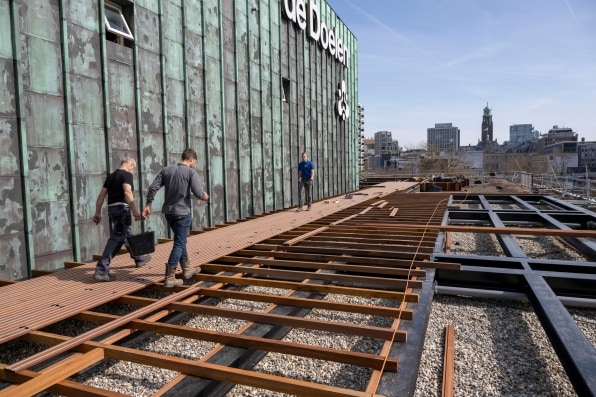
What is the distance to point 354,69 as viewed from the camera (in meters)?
25.8

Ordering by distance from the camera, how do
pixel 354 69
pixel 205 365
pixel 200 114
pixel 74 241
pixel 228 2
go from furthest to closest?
pixel 354 69 → pixel 228 2 → pixel 200 114 → pixel 74 241 → pixel 205 365

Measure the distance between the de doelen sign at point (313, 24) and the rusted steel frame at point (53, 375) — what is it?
14976 mm

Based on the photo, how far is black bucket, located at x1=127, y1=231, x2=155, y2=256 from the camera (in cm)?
574

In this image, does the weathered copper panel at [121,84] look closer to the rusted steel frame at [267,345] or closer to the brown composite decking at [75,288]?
the brown composite decking at [75,288]

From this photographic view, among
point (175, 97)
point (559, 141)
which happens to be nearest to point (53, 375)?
point (175, 97)

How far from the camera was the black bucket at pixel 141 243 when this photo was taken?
574 cm

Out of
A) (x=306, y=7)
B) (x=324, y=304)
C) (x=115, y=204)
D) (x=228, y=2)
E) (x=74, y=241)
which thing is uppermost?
(x=306, y=7)

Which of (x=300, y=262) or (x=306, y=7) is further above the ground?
(x=306, y=7)

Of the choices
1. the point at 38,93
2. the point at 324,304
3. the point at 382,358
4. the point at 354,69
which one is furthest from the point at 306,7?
the point at 382,358

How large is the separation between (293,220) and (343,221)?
1447mm

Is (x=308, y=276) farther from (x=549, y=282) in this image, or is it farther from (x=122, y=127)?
(x=122, y=127)

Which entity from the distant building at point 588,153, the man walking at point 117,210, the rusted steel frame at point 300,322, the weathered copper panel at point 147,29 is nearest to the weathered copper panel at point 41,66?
the weathered copper panel at point 147,29

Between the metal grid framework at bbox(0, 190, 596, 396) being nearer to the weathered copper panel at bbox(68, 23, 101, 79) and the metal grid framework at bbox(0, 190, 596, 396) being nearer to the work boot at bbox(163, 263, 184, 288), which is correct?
the work boot at bbox(163, 263, 184, 288)

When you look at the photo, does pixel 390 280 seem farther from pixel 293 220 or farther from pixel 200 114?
pixel 200 114
